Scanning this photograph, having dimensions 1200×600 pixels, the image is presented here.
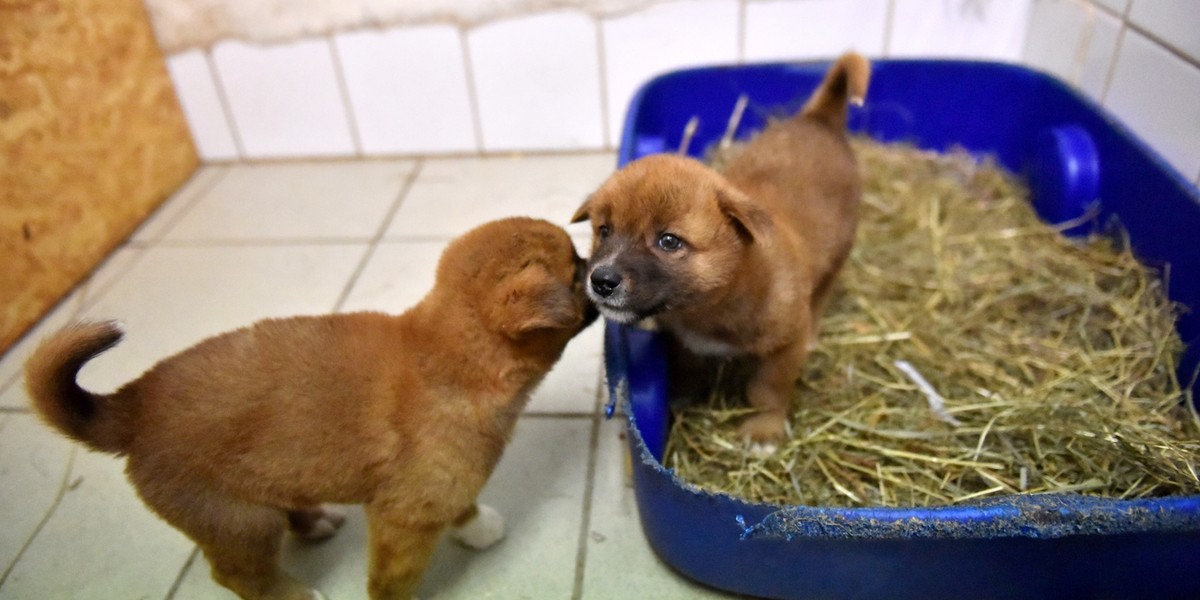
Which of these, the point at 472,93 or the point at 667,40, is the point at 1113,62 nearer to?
the point at 667,40

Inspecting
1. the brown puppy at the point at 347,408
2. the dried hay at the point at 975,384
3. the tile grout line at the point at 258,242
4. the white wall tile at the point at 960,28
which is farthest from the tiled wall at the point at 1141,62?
the tile grout line at the point at 258,242

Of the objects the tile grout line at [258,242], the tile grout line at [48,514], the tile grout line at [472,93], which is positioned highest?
the tile grout line at [472,93]

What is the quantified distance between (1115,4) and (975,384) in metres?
1.21

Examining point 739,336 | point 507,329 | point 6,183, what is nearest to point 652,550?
point 739,336

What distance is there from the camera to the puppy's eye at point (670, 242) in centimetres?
138

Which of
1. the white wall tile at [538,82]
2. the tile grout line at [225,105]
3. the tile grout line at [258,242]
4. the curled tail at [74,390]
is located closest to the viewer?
the curled tail at [74,390]

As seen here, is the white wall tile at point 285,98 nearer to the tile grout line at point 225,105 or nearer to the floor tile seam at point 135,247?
the tile grout line at point 225,105

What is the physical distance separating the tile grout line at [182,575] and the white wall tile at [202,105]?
2.02 metres

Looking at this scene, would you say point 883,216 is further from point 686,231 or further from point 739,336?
point 686,231

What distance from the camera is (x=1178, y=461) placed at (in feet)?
4.82

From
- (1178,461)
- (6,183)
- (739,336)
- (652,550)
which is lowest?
(652,550)

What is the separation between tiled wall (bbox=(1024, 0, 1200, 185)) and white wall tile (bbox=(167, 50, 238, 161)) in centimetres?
304

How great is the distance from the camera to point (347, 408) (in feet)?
4.15

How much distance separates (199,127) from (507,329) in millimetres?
2477
